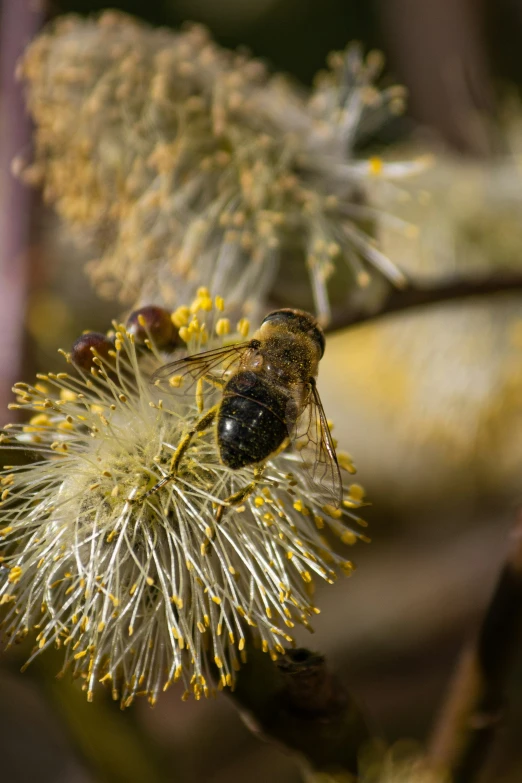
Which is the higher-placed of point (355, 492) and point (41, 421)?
point (41, 421)

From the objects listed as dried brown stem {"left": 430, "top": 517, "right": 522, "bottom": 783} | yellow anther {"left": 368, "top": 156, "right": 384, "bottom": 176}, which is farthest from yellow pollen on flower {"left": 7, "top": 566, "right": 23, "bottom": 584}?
yellow anther {"left": 368, "top": 156, "right": 384, "bottom": 176}

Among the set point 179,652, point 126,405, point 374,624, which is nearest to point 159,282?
point 126,405

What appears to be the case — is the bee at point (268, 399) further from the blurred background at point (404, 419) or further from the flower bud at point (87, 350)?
the blurred background at point (404, 419)

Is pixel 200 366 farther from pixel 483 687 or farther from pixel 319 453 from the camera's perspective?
pixel 483 687

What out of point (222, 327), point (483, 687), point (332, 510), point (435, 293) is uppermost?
point (222, 327)

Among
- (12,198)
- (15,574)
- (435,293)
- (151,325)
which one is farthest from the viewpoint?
(12,198)

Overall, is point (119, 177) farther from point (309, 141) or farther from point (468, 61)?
point (468, 61)

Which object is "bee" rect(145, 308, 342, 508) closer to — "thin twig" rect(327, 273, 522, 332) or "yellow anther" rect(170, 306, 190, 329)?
"yellow anther" rect(170, 306, 190, 329)

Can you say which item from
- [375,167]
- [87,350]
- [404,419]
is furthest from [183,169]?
[404,419]
